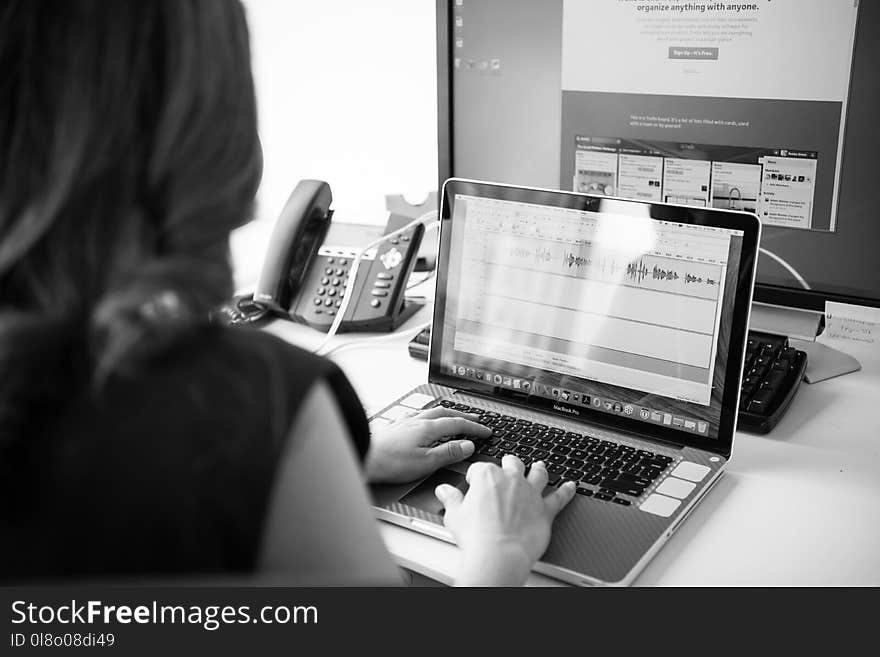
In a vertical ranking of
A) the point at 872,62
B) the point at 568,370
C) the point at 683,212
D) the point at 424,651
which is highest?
the point at 872,62

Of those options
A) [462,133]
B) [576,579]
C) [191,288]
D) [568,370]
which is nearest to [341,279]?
[462,133]

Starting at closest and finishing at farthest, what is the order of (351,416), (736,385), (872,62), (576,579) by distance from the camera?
(351,416)
(576,579)
(736,385)
(872,62)

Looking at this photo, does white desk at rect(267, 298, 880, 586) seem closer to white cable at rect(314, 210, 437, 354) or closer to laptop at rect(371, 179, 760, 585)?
laptop at rect(371, 179, 760, 585)

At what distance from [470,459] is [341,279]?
52 centimetres

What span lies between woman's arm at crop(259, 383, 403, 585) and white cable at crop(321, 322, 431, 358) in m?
0.71

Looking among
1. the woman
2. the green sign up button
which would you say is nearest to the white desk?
the woman

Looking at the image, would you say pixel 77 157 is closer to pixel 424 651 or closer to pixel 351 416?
pixel 351 416

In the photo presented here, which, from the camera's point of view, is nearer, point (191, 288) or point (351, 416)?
point (191, 288)

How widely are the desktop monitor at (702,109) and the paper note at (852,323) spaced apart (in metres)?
0.02

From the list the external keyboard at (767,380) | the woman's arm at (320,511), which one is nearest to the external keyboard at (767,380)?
the external keyboard at (767,380)

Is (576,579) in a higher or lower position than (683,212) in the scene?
lower

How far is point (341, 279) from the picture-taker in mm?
1448

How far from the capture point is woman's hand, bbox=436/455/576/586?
822 millimetres


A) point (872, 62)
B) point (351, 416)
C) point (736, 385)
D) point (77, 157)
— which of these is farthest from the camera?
point (872, 62)
